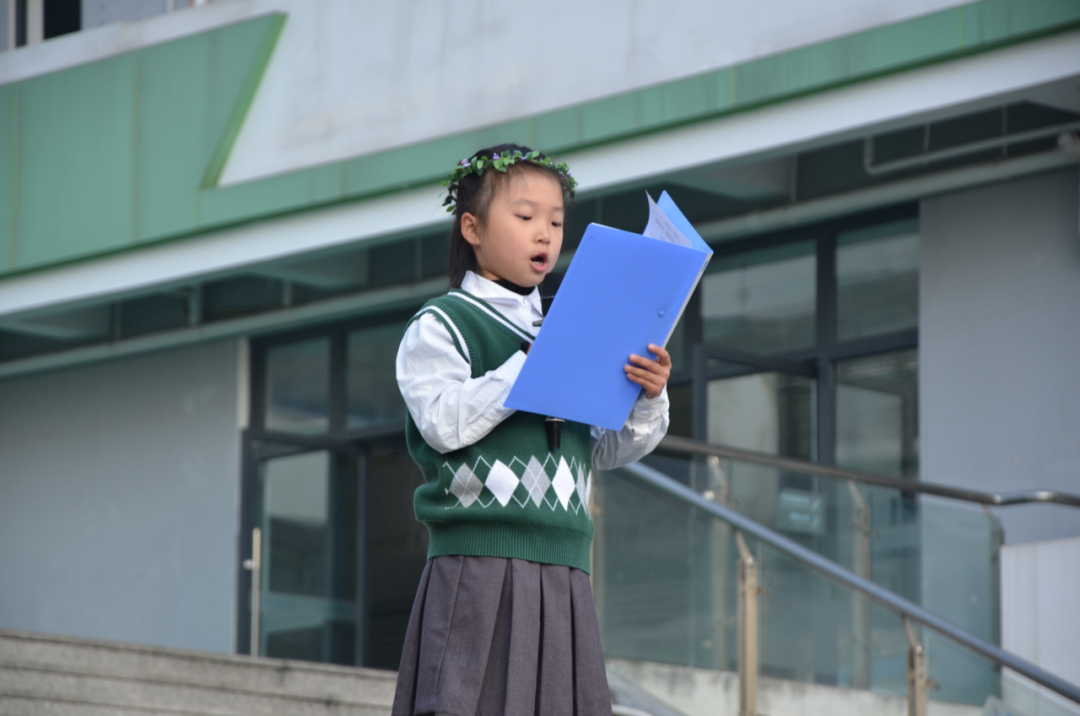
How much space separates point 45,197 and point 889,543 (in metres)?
5.56

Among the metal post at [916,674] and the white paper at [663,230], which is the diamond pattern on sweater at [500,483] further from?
the metal post at [916,674]

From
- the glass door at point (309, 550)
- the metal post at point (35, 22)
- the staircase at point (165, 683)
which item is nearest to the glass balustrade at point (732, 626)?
the staircase at point (165, 683)

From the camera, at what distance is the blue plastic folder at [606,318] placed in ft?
8.23

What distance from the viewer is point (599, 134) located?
714 centimetres

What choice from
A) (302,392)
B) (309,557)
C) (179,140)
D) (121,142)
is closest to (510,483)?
(179,140)

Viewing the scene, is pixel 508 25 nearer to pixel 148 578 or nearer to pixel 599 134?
pixel 599 134

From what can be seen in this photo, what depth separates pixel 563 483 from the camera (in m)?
2.73

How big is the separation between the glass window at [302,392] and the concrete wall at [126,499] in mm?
269

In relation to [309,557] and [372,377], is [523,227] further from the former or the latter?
[309,557]

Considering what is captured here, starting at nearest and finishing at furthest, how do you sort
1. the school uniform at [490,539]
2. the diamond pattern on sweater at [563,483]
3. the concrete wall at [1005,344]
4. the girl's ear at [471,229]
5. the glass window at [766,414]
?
the school uniform at [490,539] < the diamond pattern on sweater at [563,483] < the girl's ear at [471,229] < the concrete wall at [1005,344] < the glass window at [766,414]

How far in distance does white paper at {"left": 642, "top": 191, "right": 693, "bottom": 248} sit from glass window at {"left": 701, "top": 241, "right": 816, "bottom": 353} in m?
6.01

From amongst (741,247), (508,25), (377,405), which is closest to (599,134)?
(508,25)

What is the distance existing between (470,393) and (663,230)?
439 mm

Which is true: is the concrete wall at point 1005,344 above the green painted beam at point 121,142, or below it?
below
